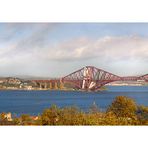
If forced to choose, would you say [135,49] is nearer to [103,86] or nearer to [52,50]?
[103,86]

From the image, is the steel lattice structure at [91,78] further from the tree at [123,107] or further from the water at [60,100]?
the tree at [123,107]

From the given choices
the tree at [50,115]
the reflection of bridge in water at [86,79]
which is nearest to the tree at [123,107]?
the reflection of bridge in water at [86,79]

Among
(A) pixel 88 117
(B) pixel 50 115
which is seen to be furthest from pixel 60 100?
(A) pixel 88 117

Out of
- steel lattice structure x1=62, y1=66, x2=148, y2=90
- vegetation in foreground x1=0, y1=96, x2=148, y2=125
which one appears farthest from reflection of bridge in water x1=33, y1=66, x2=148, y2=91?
vegetation in foreground x1=0, y1=96, x2=148, y2=125

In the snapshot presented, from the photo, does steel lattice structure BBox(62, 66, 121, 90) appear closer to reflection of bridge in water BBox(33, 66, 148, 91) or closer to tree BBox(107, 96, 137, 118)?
reflection of bridge in water BBox(33, 66, 148, 91)

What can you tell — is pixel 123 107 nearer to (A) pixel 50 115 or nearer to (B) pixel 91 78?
(B) pixel 91 78
